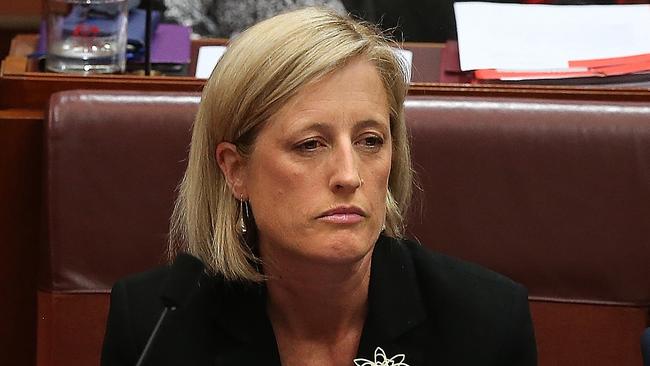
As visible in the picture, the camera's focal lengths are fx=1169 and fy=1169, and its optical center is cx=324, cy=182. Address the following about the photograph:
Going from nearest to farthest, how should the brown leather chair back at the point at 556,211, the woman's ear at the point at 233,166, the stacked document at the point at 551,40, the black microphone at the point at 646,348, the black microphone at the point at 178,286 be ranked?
the black microphone at the point at 178,286 < the black microphone at the point at 646,348 < the woman's ear at the point at 233,166 < the brown leather chair back at the point at 556,211 < the stacked document at the point at 551,40

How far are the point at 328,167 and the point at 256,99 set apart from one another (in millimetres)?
99

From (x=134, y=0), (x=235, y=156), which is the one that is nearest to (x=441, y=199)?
(x=235, y=156)

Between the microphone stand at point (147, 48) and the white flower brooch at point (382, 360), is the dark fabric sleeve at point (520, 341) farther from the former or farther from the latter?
the microphone stand at point (147, 48)

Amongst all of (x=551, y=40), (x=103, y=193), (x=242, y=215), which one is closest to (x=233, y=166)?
(x=242, y=215)

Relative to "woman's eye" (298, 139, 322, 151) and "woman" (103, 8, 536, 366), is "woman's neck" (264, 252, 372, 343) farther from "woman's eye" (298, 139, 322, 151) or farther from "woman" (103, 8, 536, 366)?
"woman's eye" (298, 139, 322, 151)

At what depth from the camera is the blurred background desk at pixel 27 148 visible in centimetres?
147

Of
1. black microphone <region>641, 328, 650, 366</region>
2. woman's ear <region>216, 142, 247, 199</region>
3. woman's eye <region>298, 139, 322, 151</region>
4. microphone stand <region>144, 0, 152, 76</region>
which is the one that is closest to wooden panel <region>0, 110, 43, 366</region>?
microphone stand <region>144, 0, 152, 76</region>

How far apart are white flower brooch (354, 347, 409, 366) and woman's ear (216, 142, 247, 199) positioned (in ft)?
0.67

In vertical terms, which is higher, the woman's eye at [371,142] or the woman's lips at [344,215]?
the woman's eye at [371,142]

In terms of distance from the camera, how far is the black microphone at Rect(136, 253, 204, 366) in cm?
91

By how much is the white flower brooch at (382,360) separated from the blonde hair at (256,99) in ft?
0.44

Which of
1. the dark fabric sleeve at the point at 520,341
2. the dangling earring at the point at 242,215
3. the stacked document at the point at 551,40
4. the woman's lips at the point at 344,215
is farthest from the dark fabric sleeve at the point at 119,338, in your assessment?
the stacked document at the point at 551,40

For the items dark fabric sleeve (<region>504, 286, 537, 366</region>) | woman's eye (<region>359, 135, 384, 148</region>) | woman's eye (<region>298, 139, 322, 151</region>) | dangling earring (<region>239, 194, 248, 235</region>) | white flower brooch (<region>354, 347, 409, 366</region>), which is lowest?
white flower brooch (<region>354, 347, 409, 366</region>)

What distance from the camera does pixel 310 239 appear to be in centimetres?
107
